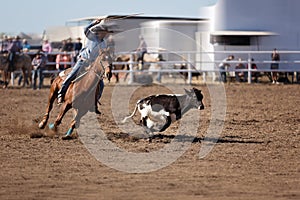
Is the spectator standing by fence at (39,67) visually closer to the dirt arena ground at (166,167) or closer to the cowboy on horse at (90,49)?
the dirt arena ground at (166,167)

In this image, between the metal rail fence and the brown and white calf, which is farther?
the metal rail fence

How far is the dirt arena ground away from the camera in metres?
7.76

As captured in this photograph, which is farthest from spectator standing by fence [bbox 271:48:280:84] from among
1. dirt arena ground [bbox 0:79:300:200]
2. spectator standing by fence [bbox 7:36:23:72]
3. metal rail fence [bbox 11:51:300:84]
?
dirt arena ground [bbox 0:79:300:200]

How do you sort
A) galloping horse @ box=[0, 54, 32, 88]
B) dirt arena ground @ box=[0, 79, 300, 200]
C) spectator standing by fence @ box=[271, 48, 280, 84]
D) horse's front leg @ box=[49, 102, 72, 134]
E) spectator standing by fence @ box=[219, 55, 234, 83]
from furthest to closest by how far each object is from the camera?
spectator standing by fence @ box=[271, 48, 280, 84] → spectator standing by fence @ box=[219, 55, 234, 83] → galloping horse @ box=[0, 54, 32, 88] → horse's front leg @ box=[49, 102, 72, 134] → dirt arena ground @ box=[0, 79, 300, 200]

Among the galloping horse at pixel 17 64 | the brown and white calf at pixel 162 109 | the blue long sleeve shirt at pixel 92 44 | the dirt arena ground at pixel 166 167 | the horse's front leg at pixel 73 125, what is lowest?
the dirt arena ground at pixel 166 167

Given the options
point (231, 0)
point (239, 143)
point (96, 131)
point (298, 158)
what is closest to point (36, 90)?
point (231, 0)

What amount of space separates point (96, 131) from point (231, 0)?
65.5 feet

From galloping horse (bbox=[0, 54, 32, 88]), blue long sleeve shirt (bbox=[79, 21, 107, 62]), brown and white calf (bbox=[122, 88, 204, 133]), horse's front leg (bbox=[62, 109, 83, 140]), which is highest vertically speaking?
blue long sleeve shirt (bbox=[79, 21, 107, 62])

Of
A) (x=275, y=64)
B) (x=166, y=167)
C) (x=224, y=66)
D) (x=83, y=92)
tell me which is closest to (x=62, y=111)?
(x=83, y=92)

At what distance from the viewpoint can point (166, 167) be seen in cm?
946

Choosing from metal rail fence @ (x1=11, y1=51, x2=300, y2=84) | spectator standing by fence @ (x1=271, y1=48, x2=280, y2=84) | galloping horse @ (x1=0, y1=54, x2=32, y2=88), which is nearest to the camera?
galloping horse @ (x1=0, y1=54, x2=32, y2=88)

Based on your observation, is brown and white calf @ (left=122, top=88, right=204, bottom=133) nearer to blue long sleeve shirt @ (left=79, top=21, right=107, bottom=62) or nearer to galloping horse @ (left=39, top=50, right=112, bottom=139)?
galloping horse @ (left=39, top=50, right=112, bottom=139)

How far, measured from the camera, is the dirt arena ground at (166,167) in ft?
25.5

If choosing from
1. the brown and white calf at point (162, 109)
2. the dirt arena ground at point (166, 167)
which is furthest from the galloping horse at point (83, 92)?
the brown and white calf at point (162, 109)
